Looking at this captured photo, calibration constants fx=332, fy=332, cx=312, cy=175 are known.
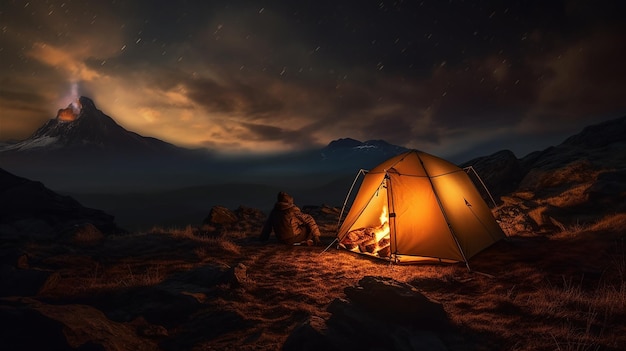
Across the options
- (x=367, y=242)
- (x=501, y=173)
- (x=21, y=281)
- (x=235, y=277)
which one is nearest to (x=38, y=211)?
(x=21, y=281)

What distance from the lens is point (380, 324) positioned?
4.27m

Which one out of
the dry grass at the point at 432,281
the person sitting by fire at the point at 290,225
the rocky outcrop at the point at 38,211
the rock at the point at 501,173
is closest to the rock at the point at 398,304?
the dry grass at the point at 432,281

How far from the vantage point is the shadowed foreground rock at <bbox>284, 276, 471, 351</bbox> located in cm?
393

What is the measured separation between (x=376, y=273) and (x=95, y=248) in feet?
27.9

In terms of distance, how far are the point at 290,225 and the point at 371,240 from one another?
107 inches

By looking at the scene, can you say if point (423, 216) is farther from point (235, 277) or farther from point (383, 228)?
point (235, 277)

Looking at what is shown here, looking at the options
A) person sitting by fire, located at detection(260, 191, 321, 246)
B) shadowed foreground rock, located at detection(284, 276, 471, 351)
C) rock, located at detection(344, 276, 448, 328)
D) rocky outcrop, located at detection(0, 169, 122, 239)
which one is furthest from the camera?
rocky outcrop, located at detection(0, 169, 122, 239)

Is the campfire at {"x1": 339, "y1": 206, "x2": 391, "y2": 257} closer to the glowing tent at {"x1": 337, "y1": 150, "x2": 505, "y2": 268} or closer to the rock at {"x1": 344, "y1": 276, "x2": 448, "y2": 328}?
the glowing tent at {"x1": 337, "y1": 150, "x2": 505, "y2": 268}

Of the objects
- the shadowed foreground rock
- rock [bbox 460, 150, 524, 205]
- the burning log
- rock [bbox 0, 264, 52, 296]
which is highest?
rock [bbox 460, 150, 524, 205]

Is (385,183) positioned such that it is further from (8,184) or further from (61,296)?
(8,184)

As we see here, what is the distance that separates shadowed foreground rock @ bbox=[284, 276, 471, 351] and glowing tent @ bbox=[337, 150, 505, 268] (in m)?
3.85

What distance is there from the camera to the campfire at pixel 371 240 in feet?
31.9

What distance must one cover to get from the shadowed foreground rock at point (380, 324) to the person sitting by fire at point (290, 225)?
601 cm

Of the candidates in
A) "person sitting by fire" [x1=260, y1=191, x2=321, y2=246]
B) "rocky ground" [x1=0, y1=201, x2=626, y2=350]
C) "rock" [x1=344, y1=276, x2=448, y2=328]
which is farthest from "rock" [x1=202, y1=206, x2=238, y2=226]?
"rock" [x1=344, y1=276, x2=448, y2=328]
